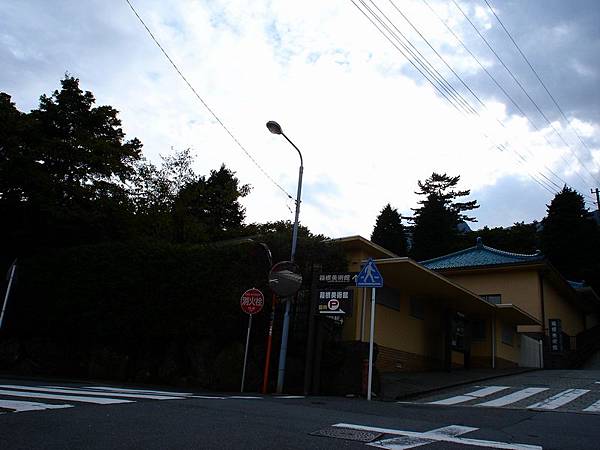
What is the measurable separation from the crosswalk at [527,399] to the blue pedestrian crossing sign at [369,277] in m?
2.38

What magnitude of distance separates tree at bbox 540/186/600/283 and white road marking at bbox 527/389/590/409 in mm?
27880

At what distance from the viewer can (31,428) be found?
421cm

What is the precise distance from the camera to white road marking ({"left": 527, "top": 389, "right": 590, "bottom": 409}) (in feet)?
29.6

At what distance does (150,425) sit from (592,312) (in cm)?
4083

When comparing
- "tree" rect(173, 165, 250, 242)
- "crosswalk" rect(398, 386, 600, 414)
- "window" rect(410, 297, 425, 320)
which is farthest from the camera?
"tree" rect(173, 165, 250, 242)

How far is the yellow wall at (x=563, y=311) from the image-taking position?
87.8ft

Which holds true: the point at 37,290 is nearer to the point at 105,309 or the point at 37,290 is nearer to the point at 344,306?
the point at 105,309

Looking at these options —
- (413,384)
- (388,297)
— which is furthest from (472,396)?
(388,297)

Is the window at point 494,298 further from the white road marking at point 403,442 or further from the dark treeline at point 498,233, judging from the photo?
the white road marking at point 403,442

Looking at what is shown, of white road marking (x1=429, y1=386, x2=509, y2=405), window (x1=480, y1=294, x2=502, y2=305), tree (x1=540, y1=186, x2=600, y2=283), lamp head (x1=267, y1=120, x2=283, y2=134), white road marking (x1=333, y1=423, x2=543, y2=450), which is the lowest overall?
white road marking (x1=333, y1=423, x2=543, y2=450)

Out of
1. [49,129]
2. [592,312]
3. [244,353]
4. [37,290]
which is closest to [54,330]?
[37,290]

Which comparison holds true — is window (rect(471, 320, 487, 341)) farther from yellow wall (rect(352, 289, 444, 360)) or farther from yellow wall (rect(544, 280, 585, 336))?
yellow wall (rect(544, 280, 585, 336))

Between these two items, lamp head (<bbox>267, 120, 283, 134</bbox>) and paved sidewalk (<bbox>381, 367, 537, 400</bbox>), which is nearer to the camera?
paved sidewalk (<bbox>381, 367, 537, 400</bbox>)

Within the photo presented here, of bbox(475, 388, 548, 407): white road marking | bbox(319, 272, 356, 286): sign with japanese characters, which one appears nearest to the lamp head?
bbox(319, 272, 356, 286): sign with japanese characters
